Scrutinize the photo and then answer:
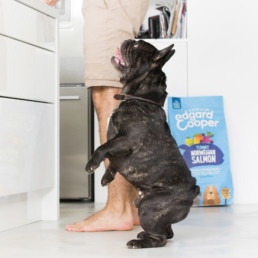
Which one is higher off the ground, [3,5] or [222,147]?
[3,5]

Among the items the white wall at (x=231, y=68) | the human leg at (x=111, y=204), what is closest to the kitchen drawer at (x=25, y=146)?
the human leg at (x=111, y=204)

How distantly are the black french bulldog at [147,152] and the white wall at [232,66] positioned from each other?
1.56 metres

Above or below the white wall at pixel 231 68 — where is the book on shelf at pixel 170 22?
above

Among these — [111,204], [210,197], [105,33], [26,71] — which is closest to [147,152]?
[111,204]

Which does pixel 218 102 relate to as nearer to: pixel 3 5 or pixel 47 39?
pixel 47 39

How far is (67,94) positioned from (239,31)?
3.94 ft

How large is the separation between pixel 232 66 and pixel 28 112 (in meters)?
1.56

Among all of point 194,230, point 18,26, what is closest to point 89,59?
point 18,26

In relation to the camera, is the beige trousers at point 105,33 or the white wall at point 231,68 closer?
the beige trousers at point 105,33

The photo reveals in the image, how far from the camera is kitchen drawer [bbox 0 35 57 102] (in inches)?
81.7

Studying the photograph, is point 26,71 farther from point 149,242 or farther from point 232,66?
point 232,66

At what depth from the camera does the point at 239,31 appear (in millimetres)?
3289

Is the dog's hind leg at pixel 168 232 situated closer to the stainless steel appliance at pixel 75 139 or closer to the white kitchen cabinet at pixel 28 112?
the white kitchen cabinet at pixel 28 112

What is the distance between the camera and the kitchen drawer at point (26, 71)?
2.08m
